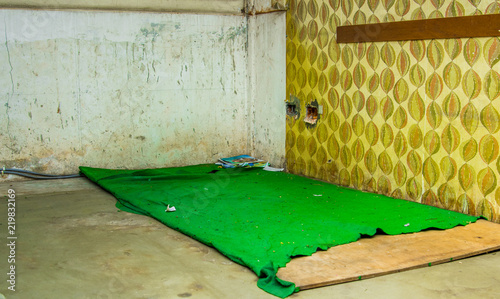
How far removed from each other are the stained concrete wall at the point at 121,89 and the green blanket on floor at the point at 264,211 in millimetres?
463

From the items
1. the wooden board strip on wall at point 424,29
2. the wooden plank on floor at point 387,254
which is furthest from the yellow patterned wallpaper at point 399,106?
the wooden plank on floor at point 387,254

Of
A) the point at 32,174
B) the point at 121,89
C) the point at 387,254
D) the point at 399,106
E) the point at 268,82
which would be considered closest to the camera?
the point at 387,254

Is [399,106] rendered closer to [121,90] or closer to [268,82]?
[268,82]

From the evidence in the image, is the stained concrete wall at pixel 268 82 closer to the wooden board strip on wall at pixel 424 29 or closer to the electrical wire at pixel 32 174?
the wooden board strip on wall at pixel 424 29

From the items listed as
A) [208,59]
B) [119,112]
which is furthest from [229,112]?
[119,112]

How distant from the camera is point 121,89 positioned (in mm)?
6605

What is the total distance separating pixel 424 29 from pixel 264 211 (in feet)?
7.00

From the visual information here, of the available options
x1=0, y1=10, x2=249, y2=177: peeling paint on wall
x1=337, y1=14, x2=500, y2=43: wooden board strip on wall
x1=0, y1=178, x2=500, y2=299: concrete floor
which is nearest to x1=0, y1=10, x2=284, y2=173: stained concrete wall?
x1=0, y1=10, x2=249, y2=177: peeling paint on wall

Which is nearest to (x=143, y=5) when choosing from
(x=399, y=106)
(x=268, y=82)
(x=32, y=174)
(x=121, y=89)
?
(x=121, y=89)

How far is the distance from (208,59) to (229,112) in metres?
0.73

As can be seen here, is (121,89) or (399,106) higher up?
(121,89)

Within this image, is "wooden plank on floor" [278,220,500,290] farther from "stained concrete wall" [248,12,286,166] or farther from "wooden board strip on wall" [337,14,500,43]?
"stained concrete wall" [248,12,286,166]

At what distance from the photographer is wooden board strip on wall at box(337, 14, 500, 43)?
447cm

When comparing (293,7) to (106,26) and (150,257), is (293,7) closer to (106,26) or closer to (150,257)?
(106,26)
